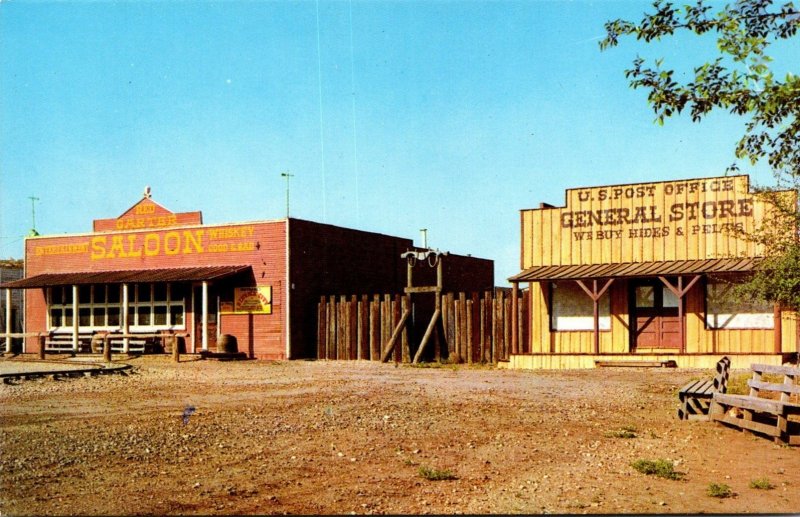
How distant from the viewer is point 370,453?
9016 mm

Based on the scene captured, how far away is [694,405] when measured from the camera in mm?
12570

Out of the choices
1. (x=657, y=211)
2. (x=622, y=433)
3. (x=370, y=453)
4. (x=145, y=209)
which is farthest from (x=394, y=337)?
(x=370, y=453)

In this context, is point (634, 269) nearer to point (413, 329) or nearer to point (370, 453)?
point (413, 329)

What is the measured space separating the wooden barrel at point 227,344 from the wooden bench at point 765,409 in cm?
1842

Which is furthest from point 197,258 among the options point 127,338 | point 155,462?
point 155,462

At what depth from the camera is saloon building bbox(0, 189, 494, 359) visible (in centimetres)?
2762

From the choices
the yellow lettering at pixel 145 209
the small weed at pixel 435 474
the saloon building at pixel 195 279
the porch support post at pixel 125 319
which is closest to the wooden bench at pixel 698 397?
the small weed at pixel 435 474

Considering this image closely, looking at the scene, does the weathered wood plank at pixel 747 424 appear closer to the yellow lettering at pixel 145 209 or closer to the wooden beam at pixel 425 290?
the wooden beam at pixel 425 290

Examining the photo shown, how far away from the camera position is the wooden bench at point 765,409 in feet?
33.4

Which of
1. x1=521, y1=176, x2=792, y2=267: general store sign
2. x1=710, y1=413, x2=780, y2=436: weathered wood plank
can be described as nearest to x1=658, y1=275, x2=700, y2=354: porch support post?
x1=521, y1=176, x2=792, y2=267: general store sign

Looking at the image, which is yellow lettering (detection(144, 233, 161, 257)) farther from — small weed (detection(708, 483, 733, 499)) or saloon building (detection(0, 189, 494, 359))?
small weed (detection(708, 483, 733, 499))

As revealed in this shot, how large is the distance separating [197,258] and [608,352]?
14653 mm

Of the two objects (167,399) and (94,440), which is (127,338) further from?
(94,440)

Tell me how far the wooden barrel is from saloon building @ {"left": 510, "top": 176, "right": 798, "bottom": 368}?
9.64m
